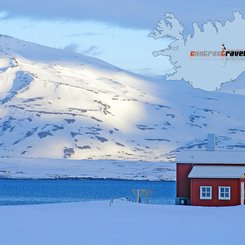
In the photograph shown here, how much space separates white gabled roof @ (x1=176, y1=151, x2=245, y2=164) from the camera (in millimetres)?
68062

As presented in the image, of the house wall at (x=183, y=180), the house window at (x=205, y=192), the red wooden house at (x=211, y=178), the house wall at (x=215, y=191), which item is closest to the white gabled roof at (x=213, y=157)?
the red wooden house at (x=211, y=178)

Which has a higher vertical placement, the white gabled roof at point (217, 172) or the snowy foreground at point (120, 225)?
the white gabled roof at point (217, 172)

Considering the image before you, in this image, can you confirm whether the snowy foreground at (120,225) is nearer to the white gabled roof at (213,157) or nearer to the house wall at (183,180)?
the house wall at (183,180)

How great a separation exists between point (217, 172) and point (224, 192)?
1.72 m

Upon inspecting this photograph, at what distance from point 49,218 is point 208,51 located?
55.9 ft

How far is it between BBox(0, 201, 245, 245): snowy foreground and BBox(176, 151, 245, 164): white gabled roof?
518 inches

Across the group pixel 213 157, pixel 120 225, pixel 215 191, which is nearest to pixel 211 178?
pixel 215 191

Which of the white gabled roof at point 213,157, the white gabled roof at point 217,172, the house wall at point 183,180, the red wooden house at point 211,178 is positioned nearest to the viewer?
the red wooden house at point 211,178

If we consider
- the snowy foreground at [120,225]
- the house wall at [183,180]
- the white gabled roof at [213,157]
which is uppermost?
the white gabled roof at [213,157]

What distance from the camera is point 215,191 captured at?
65938mm

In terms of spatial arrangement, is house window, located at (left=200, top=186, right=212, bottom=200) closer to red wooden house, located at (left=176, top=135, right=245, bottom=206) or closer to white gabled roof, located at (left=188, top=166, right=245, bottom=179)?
red wooden house, located at (left=176, top=135, right=245, bottom=206)

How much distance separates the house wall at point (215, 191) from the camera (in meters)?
65.5

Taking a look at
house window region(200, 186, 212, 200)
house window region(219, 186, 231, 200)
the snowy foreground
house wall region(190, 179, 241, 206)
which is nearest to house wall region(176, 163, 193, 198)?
house wall region(190, 179, 241, 206)

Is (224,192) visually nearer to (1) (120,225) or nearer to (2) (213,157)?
(2) (213,157)
